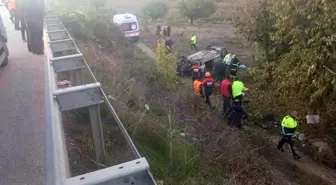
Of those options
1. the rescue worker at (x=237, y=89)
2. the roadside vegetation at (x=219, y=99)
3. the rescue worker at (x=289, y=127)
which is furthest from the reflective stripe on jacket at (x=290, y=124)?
the rescue worker at (x=237, y=89)

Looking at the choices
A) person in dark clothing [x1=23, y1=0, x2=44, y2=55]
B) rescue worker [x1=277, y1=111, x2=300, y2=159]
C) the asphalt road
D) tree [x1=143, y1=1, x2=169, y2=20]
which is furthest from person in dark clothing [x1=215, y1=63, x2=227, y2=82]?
tree [x1=143, y1=1, x2=169, y2=20]

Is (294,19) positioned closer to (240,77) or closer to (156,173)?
(240,77)

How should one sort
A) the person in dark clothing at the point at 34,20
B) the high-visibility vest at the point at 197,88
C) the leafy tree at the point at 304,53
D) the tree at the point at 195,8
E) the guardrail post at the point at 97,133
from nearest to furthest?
the guardrail post at the point at 97,133 → the person in dark clothing at the point at 34,20 → the leafy tree at the point at 304,53 → the high-visibility vest at the point at 197,88 → the tree at the point at 195,8

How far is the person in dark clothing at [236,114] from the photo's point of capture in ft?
38.4

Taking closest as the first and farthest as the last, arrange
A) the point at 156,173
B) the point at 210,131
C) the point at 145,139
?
1. the point at 156,173
2. the point at 145,139
3. the point at 210,131

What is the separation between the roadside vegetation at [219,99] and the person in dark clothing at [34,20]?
2.11m

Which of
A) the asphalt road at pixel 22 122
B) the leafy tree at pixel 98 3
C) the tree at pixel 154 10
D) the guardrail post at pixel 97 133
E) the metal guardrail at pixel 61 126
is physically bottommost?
the tree at pixel 154 10

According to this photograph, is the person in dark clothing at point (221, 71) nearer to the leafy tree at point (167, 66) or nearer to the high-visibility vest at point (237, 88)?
the leafy tree at point (167, 66)

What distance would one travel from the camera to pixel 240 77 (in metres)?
17.5

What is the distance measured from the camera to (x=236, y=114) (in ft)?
38.5

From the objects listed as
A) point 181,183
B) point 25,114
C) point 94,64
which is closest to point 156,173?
point 181,183

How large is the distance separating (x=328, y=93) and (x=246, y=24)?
614 cm

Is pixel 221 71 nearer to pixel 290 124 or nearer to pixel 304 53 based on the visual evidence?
pixel 304 53

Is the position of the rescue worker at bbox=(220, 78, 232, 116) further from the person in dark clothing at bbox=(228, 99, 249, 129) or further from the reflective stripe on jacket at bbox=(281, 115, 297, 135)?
the reflective stripe on jacket at bbox=(281, 115, 297, 135)
